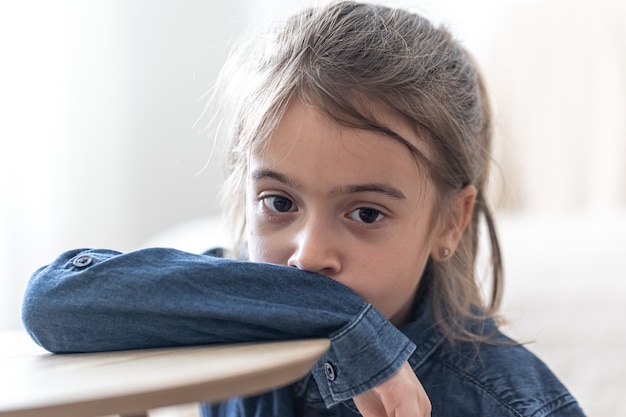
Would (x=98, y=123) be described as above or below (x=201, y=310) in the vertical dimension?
below

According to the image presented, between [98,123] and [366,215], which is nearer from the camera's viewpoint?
[366,215]

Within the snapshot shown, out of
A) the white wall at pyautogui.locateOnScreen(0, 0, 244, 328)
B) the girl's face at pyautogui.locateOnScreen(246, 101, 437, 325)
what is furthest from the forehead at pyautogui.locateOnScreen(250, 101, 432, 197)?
the white wall at pyautogui.locateOnScreen(0, 0, 244, 328)

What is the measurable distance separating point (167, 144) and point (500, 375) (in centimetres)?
175

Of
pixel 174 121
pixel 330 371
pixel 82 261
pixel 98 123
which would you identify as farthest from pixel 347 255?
pixel 174 121

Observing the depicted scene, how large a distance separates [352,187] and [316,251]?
0.25 feet

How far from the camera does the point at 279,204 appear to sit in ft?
3.01

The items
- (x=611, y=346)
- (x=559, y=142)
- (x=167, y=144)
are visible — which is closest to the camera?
(x=611, y=346)

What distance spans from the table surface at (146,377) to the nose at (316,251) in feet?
0.51

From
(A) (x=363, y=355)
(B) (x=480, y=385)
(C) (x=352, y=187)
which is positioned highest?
(C) (x=352, y=187)

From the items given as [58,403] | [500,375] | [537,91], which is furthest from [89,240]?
[58,403]

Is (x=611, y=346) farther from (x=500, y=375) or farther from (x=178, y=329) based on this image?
(x=178, y=329)

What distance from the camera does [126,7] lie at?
2.46m

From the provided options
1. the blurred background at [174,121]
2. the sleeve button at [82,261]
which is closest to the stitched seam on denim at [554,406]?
the sleeve button at [82,261]

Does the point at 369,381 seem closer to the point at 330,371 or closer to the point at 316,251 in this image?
the point at 330,371
